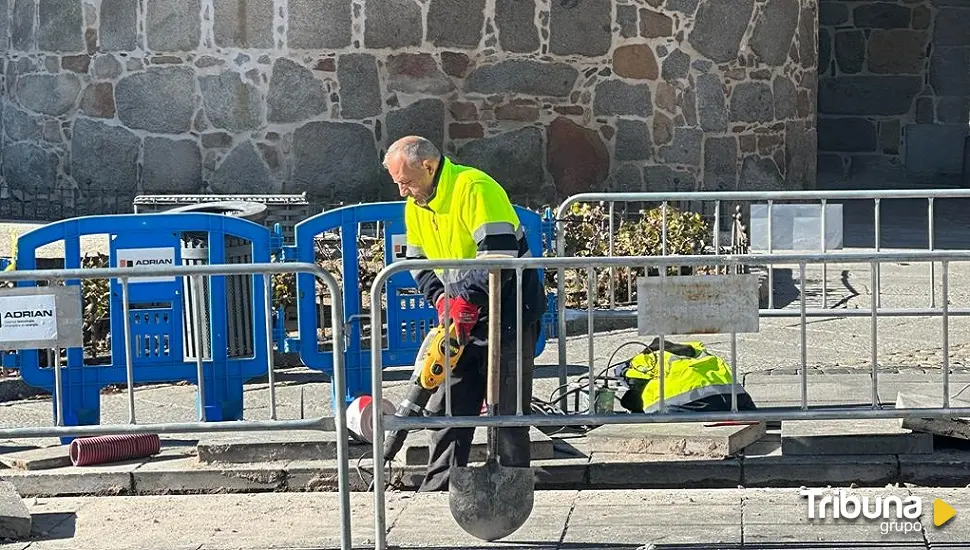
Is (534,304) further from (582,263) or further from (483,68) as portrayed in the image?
(483,68)

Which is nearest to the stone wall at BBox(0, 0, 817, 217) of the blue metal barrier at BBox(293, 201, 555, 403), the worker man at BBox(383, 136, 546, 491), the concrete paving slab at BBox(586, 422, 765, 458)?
the blue metal barrier at BBox(293, 201, 555, 403)

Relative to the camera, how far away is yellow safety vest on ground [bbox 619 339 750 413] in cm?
765

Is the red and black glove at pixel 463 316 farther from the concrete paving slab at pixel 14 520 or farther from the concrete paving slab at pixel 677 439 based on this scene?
the concrete paving slab at pixel 14 520

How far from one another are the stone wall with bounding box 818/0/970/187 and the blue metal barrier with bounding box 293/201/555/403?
1171 centimetres

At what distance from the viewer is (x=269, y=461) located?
25.7 ft

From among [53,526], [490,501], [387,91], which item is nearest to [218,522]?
[53,526]

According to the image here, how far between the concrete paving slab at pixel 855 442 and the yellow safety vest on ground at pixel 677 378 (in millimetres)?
319

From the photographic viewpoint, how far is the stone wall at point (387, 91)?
14758 mm

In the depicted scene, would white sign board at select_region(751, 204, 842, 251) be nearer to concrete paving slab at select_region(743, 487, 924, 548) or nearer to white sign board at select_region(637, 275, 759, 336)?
concrete paving slab at select_region(743, 487, 924, 548)

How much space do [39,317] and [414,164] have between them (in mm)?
1609

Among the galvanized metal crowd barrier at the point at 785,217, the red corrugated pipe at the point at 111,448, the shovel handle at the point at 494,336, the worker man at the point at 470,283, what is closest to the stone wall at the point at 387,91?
the galvanized metal crowd barrier at the point at 785,217

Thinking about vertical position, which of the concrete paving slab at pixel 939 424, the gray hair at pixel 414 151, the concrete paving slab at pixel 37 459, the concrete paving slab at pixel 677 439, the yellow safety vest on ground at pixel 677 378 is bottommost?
the concrete paving slab at pixel 37 459

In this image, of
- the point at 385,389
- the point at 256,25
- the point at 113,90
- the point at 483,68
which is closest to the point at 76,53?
the point at 113,90

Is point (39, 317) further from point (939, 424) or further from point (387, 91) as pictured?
point (387, 91)
